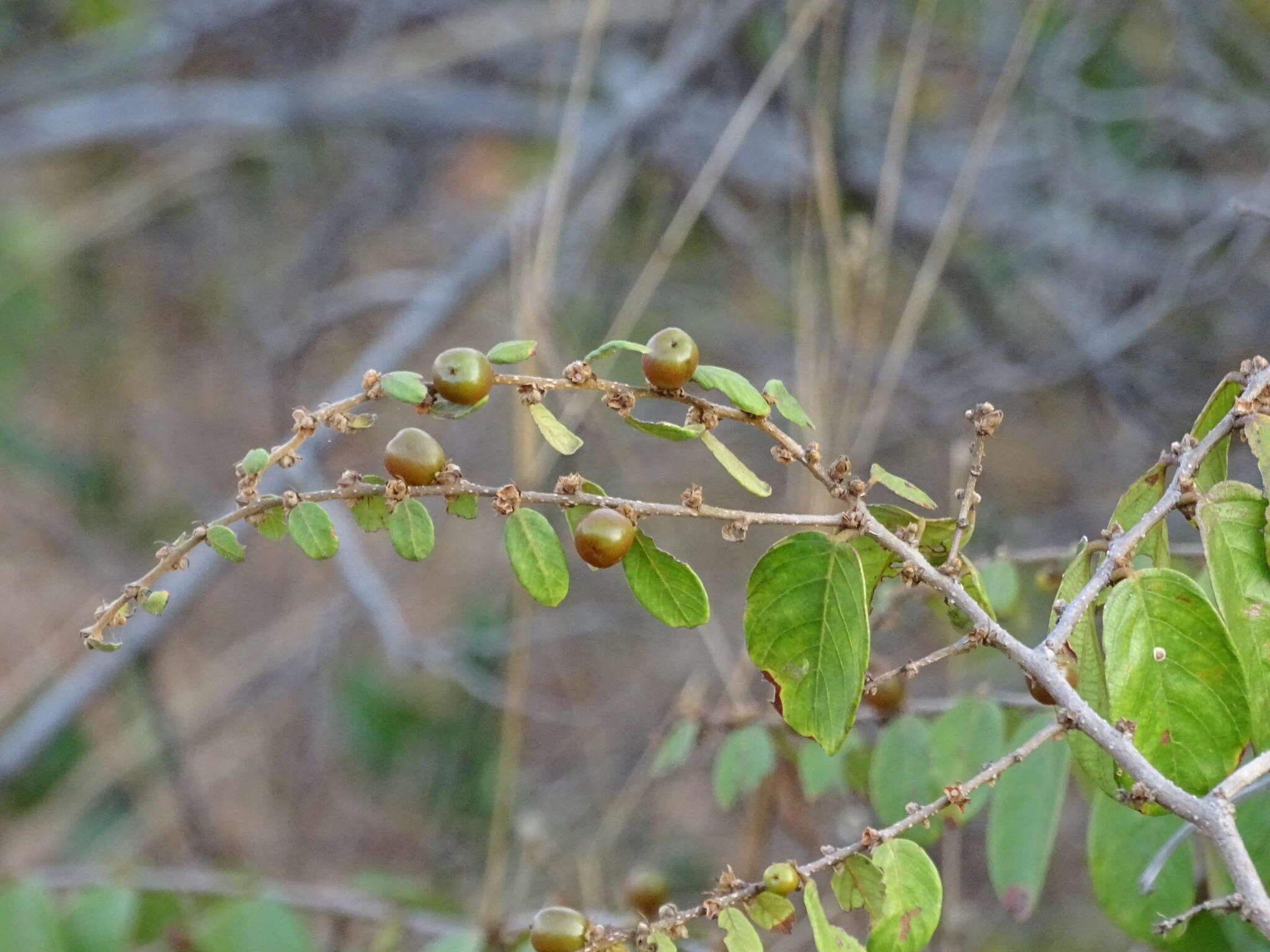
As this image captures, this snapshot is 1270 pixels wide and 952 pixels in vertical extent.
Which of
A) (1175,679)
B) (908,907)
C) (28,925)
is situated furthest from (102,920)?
(1175,679)

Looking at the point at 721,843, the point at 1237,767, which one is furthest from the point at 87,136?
the point at 1237,767

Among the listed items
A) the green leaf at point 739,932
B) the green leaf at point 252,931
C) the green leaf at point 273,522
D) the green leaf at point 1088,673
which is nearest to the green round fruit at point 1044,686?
the green leaf at point 1088,673

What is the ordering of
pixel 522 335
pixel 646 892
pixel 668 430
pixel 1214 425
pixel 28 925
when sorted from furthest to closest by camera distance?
pixel 522 335, pixel 28 925, pixel 646 892, pixel 1214 425, pixel 668 430

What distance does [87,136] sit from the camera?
9.38 feet

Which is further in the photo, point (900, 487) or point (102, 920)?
point (102, 920)

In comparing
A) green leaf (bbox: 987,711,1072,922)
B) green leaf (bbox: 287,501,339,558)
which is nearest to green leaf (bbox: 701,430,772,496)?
green leaf (bbox: 287,501,339,558)

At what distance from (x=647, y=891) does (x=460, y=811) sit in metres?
1.89

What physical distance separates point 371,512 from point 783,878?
33cm

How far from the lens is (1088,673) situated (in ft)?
2.32

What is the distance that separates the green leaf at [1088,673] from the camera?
0.69m

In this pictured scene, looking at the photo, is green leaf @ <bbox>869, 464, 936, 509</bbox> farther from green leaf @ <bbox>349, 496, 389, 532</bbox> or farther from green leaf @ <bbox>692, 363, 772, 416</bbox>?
green leaf @ <bbox>349, 496, 389, 532</bbox>

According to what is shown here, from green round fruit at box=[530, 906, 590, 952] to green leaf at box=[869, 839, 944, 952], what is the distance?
172 millimetres

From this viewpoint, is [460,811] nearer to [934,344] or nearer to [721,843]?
[721,843]

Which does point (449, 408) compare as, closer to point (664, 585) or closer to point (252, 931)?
point (664, 585)
